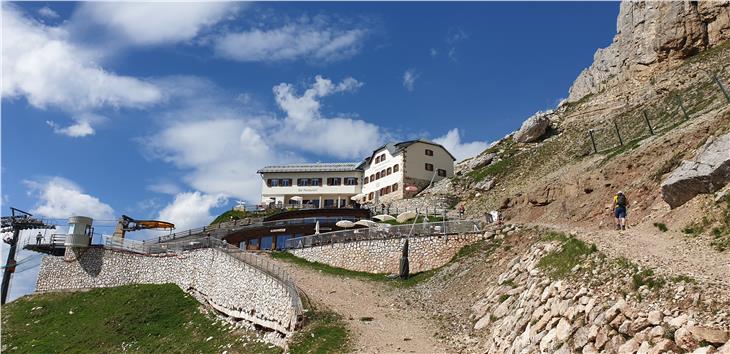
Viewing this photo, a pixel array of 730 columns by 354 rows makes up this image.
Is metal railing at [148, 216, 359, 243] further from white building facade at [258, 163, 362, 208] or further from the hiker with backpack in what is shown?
the hiker with backpack

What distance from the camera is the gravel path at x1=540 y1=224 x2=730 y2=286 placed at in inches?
640

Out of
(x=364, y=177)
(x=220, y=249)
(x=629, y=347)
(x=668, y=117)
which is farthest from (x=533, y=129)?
(x=629, y=347)

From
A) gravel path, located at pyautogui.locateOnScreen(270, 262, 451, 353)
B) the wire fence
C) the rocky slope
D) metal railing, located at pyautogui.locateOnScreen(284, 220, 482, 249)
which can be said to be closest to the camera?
the rocky slope

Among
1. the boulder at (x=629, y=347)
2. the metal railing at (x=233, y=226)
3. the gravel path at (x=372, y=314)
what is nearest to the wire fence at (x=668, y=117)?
the gravel path at (x=372, y=314)

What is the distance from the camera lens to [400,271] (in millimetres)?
35969

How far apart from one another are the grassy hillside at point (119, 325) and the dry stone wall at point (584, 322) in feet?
39.4

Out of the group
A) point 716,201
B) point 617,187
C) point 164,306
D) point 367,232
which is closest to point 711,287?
point 716,201

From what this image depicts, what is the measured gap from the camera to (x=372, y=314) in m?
28.0

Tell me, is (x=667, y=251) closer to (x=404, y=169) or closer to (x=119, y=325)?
(x=119, y=325)

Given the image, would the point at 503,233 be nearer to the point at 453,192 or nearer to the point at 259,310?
the point at 259,310

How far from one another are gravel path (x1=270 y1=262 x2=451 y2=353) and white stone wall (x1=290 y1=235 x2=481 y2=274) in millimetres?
3348

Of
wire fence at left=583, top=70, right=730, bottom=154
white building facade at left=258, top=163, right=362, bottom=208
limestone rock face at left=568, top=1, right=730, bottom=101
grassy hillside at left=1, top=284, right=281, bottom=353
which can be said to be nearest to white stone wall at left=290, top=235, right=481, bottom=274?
grassy hillside at left=1, top=284, right=281, bottom=353

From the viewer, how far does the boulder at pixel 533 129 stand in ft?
248

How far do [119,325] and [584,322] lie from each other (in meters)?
35.7
